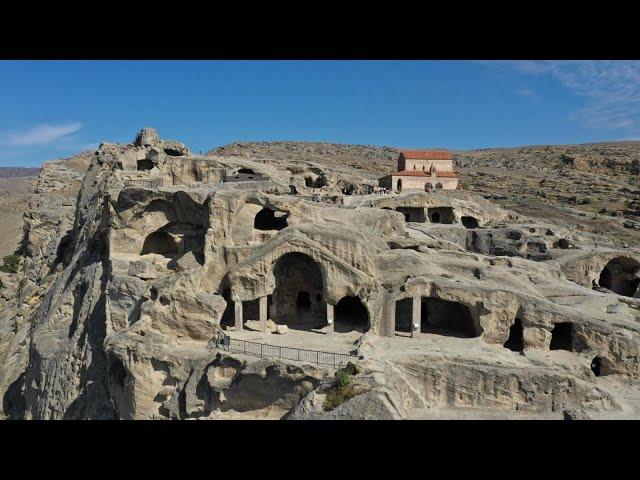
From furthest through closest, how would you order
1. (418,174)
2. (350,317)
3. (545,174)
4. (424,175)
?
(545,174) → (418,174) → (424,175) → (350,317)

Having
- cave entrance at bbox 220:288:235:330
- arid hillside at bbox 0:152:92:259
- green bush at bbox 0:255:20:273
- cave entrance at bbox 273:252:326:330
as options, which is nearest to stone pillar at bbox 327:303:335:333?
cave entrance at bbox 273:252:326:330

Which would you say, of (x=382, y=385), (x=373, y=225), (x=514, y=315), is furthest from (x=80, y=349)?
(x=514, y=315)

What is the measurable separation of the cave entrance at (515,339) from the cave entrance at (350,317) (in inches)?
219

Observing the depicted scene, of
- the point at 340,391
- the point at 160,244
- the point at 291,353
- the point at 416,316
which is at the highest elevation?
the point at 160,244

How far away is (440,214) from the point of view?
121 feet

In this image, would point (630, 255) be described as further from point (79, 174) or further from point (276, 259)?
point (79, 174)

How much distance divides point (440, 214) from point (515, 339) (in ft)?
62.0

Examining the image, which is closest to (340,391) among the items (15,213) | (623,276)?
(623,276)

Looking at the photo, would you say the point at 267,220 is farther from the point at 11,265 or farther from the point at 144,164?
the point at 11,265

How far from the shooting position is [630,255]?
1040 inches

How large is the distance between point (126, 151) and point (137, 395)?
2279 cm

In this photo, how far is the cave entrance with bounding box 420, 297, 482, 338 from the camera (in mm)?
20008

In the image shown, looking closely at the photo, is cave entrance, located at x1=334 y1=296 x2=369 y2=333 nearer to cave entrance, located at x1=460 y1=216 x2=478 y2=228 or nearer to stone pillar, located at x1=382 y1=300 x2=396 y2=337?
stone pillar, located at x1=382 y1=300 x2=396 y2=337

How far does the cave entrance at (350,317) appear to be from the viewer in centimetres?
1998
